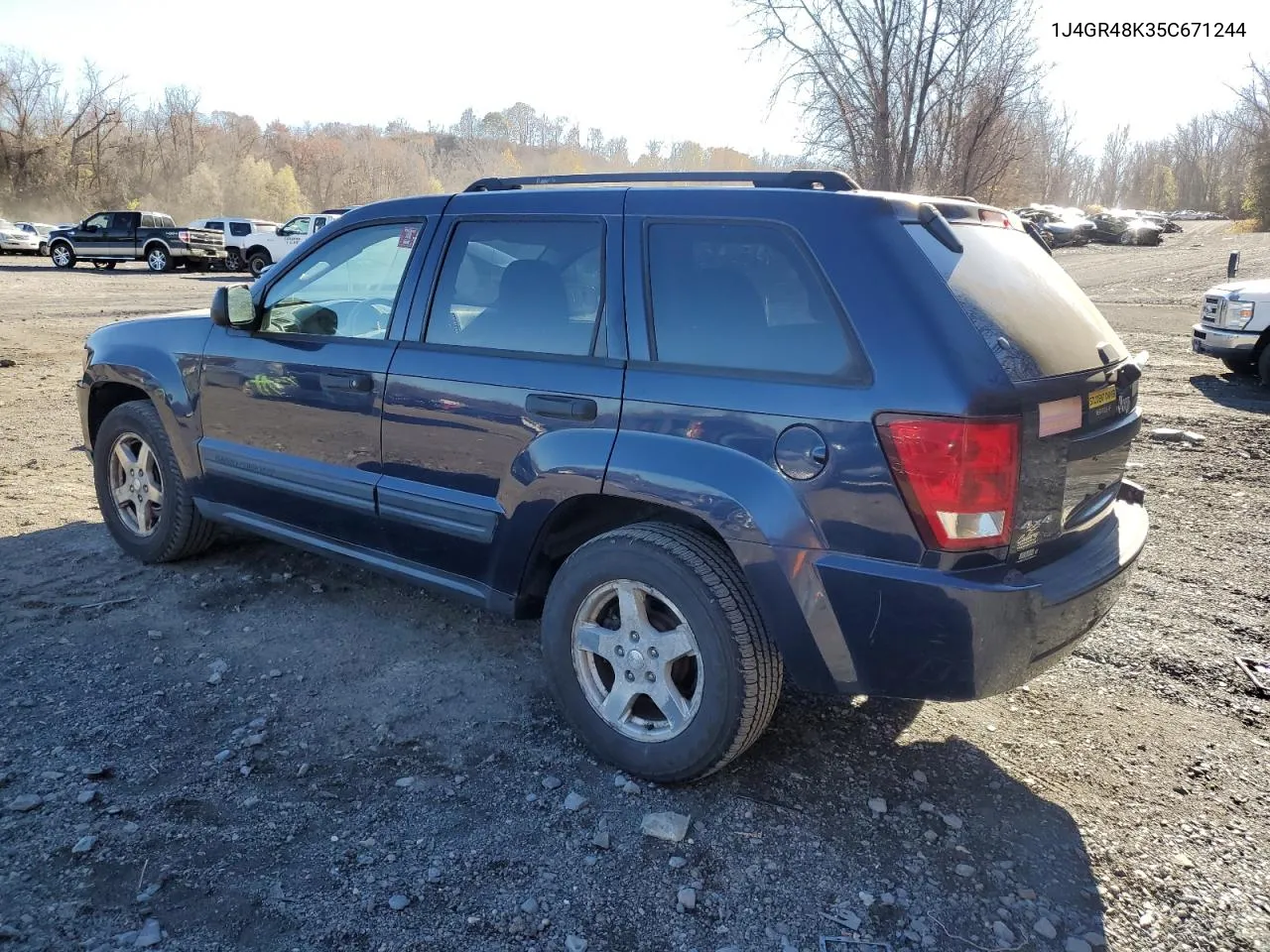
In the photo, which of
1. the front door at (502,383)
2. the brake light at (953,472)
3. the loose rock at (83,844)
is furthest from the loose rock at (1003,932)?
the loose rock at (83,844)

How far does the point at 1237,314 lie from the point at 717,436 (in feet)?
32.0

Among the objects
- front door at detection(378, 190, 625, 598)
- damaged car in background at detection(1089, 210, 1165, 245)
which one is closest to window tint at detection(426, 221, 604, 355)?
front door at detection(378, 190, 625, 598)

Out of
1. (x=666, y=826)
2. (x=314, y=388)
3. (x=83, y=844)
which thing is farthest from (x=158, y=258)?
(x=666, y=826)

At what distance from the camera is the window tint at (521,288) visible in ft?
10.4

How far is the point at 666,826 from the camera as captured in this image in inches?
109

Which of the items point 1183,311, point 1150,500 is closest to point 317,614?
point 1150,500

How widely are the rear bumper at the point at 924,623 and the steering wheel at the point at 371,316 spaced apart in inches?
74.0

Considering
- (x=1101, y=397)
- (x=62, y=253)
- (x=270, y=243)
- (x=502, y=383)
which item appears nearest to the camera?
(x=1101, y=397)

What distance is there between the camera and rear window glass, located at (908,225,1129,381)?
8.59 ft

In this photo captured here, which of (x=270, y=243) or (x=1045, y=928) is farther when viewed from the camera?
(x=270, y=243)

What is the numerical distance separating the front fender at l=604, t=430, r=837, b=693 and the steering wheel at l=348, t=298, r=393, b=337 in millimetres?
1475

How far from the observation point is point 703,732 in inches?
112

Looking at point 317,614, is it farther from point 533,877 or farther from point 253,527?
point 533,877

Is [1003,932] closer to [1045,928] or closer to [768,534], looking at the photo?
[1045,928]
